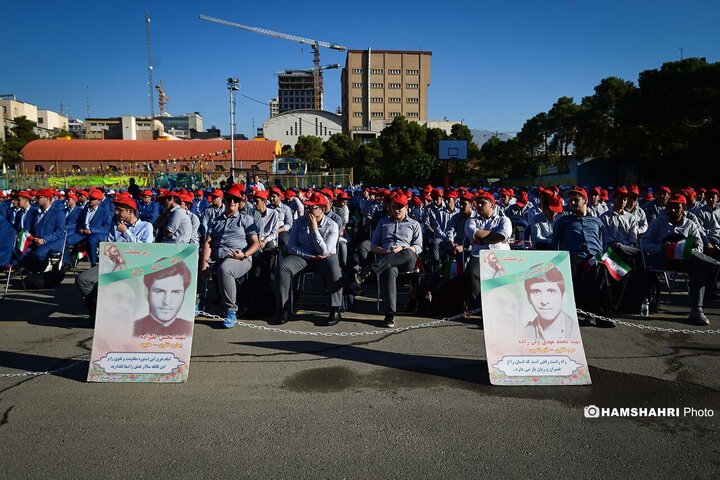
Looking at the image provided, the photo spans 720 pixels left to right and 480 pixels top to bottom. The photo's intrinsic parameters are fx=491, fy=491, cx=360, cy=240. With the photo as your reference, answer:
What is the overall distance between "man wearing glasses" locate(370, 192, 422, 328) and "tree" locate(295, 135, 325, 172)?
195 ft

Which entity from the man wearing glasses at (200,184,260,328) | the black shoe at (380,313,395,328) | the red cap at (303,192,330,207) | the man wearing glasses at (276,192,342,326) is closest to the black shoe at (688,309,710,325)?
the black shoe at (380,313,395,328)

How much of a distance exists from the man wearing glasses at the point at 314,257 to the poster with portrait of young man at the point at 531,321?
2532 mm

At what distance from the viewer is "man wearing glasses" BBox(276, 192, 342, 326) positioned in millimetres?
6527

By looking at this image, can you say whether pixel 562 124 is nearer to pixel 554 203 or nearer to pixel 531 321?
pixel 554 203

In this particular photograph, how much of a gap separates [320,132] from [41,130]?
6001cm

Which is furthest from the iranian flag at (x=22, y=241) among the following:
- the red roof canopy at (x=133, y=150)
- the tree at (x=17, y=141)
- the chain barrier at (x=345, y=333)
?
the tree at (x=17, y=141)

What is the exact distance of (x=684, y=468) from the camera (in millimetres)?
3068

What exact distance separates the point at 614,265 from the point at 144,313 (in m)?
5.58

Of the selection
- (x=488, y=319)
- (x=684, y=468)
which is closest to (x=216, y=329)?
(x=488, y=319)

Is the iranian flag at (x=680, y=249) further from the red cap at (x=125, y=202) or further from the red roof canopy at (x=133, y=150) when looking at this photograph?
the red roof canopy at (x=133, y=150)

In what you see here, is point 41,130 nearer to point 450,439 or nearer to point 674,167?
point 674,167

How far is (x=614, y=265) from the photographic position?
633cm

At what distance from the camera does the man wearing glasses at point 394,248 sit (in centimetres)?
647

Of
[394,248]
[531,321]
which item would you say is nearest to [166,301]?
[394,248]
